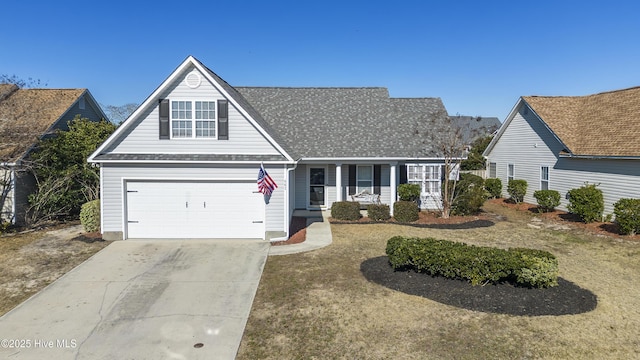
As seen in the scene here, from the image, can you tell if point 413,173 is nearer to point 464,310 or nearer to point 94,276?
point 464,310

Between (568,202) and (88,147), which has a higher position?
(88,147)

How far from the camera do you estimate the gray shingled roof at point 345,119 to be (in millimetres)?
19234

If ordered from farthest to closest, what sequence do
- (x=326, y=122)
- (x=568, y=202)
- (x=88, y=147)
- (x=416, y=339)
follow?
(x=326, y=122) < (x=568, y=202) < (x=88, y=147) < (x=416, y=339)

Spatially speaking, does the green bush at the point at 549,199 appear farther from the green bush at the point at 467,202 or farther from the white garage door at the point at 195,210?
the white garage door at the point at 195,210

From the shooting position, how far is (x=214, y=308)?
8195 mm

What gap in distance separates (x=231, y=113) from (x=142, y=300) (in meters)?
7.30

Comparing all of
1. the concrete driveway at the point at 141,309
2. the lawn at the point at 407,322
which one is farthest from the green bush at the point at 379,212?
the concrete driveway at the point at 141,309

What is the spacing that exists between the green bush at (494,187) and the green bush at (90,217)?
903 inches


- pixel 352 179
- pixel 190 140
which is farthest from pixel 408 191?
pixel 190 140

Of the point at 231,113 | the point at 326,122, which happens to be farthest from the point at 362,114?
the point at 231,113

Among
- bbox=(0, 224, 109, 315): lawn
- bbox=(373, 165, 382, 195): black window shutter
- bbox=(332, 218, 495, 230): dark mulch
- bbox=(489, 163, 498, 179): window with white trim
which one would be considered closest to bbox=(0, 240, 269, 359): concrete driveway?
bbox=(0, 224, 109, 315): lawn

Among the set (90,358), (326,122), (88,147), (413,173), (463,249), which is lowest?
(90,358)

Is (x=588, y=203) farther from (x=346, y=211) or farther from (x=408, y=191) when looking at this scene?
(x=346, y=211)

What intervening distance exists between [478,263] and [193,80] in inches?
431
